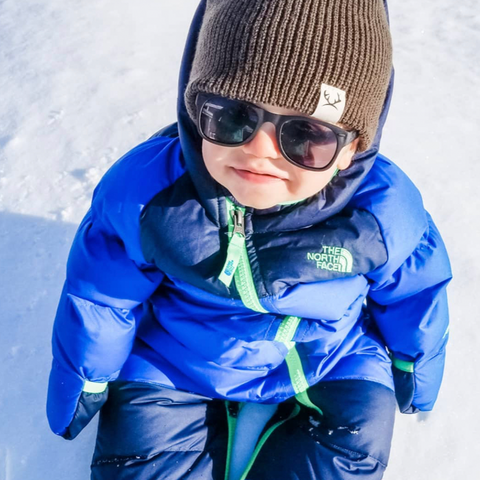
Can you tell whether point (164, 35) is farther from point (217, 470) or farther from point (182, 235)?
point (217, 470)

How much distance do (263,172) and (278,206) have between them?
0.57ft

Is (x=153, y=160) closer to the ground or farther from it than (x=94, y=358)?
farther from it

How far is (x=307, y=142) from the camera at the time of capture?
1.05 m

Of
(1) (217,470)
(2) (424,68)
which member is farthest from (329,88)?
(2) (424,68)

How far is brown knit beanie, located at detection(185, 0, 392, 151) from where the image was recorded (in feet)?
3.32

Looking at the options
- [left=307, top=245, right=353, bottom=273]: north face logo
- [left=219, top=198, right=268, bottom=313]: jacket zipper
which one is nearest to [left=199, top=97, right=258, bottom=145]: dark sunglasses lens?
[left=219, top=198, right=268, bottom=313]: jacket zipper

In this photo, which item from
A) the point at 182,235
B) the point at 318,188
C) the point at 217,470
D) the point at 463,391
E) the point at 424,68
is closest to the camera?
the point at 318,188

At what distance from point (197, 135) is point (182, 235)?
22 cm

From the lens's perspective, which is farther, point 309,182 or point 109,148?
point 109,148

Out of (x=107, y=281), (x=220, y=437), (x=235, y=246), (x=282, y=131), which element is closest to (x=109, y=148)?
(x=107, y=281)

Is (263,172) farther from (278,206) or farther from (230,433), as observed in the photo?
(230,433)

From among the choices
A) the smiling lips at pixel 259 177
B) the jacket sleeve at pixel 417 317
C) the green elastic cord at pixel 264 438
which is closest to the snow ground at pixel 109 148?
the jacket sleeve at pixel 417 317

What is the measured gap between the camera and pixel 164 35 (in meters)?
2.63

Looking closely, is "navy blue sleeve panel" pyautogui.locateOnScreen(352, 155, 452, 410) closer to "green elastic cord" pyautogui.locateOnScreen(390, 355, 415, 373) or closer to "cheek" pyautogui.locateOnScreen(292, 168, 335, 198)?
"green elastic cord" pyautogui.locateOnScreen(390, 355, 415, 373)
